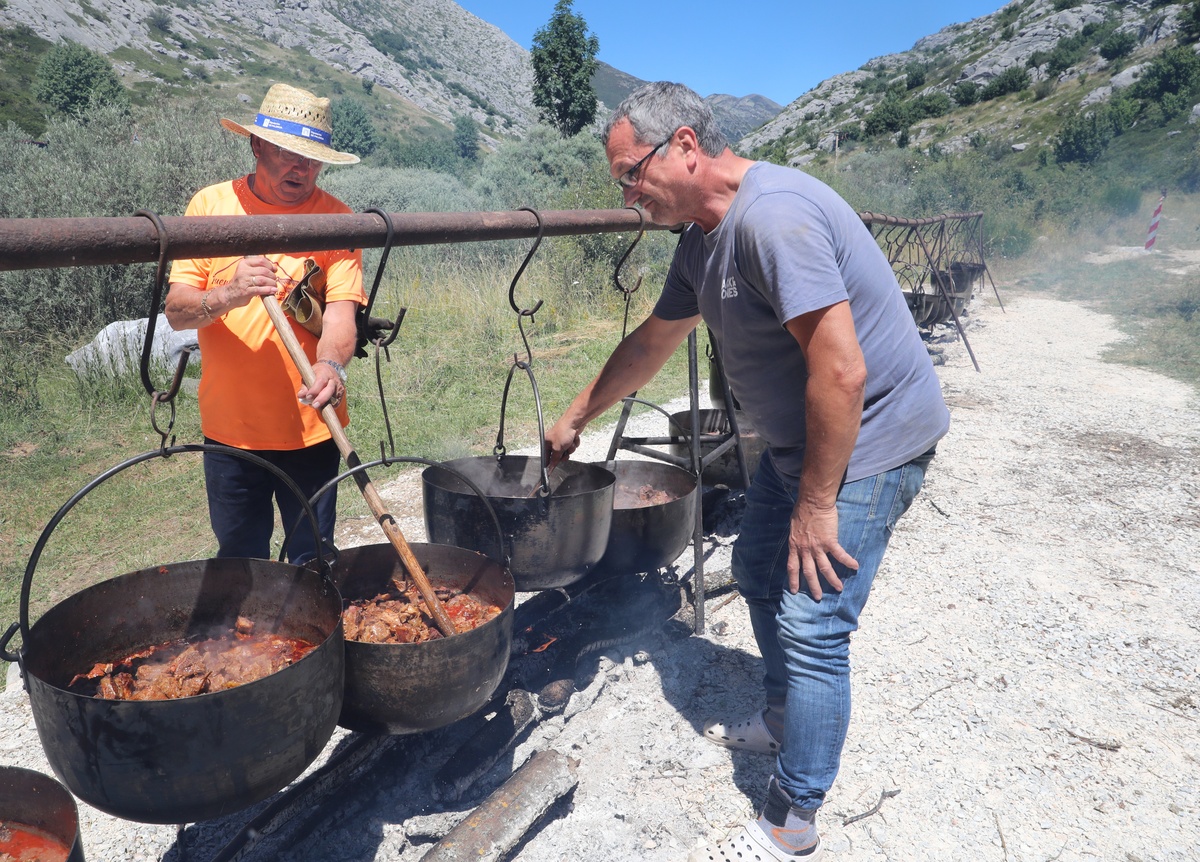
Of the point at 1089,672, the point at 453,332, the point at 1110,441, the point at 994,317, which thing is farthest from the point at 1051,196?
the point at 1089,672

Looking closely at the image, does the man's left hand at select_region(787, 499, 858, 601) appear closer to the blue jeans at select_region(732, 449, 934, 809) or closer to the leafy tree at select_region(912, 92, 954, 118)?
the blue jeans at select_region(732, 449, 934, 809)

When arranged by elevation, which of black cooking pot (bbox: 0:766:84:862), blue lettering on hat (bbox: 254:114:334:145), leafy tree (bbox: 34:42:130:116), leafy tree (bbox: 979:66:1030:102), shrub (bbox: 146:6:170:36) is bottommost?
black cooking pot (bbox: 0:766:84:862)

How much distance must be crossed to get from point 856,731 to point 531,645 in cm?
141

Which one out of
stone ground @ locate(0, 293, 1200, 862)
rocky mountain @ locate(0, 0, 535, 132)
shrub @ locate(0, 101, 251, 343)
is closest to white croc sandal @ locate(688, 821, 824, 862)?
stone ground @ locate(0, 293, 1200, 862)

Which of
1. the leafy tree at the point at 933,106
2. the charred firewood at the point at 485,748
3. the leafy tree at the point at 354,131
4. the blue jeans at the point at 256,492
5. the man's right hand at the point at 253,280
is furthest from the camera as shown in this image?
the leafy tree at the point at 354,131

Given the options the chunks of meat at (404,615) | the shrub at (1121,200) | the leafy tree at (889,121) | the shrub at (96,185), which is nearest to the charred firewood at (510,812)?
the chunks of meat at (404,615)

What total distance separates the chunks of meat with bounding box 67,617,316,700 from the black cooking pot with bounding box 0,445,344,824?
0.05 metres

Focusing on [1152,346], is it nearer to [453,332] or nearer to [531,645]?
[453,332]

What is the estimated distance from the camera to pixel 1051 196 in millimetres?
26422

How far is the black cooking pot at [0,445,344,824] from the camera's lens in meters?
1.46

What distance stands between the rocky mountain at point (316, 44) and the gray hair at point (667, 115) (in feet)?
129

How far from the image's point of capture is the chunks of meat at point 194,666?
5.83 ft

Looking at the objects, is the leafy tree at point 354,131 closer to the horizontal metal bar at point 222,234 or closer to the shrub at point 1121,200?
the shrub at point 1121,200

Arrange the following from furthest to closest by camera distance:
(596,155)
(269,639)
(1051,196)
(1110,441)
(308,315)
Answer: (1051,196) → (596,155) → (1110,441) → (308,315) → (269,639)
